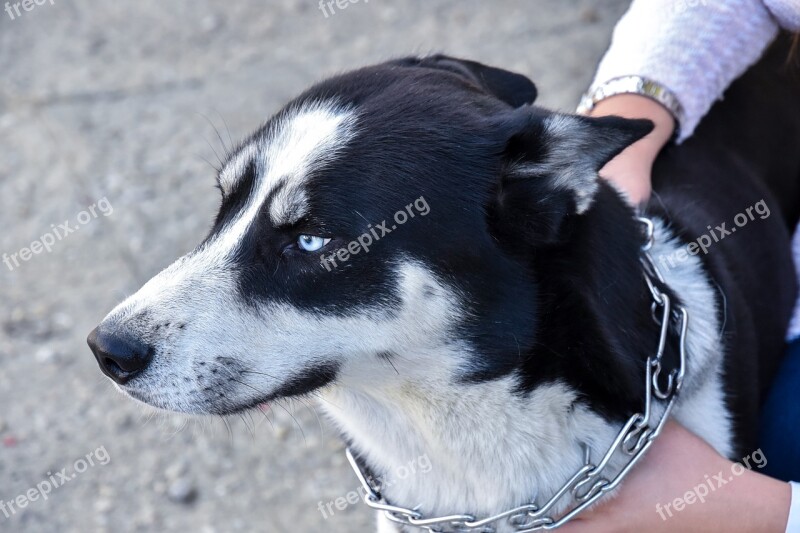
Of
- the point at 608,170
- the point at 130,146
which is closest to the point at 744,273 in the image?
the point at 608,170

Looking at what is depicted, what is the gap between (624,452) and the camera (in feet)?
6.19

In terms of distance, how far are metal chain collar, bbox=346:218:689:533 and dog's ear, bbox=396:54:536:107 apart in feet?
1.77

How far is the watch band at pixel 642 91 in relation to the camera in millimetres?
2424

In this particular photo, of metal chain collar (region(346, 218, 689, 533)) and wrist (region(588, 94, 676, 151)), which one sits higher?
wrist (region(588, 94, 676, 151))

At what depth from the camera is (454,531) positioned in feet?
6.51

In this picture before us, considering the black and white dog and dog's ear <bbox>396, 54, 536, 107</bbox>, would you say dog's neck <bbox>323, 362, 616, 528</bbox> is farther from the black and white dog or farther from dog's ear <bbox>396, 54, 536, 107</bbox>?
dog's ear <bbox>396, 54, 536, 107</bbox>

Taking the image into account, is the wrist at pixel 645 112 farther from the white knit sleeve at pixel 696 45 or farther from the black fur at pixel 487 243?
the black fur at pixel 487 243

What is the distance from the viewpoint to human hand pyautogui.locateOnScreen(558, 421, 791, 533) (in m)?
1.94

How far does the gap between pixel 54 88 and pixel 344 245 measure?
12.2ft
